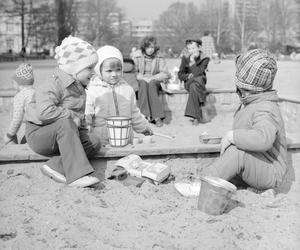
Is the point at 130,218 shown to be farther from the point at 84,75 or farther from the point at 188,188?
the point at 84,75

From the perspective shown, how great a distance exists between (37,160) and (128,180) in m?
0.76

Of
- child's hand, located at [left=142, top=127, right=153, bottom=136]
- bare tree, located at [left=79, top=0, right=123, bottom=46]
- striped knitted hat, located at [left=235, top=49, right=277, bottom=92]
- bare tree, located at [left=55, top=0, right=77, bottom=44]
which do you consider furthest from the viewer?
bare tree, located at [left=79, top=0, right=123, bottom=46]

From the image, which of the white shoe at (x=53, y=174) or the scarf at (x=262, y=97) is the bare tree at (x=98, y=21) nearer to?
the white shoe at (x=53, y=174)

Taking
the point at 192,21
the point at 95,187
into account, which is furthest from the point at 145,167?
the point at 192,21

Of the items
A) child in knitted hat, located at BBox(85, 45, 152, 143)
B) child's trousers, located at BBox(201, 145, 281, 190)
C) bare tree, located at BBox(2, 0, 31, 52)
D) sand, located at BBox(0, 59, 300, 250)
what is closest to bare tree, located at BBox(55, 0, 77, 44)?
bare tree, located at BBox(2, 0, 31, 52)

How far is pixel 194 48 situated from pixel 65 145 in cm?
413

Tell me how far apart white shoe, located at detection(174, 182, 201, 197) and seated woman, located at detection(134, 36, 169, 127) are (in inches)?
137

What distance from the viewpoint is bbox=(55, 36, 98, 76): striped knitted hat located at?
11.2ft

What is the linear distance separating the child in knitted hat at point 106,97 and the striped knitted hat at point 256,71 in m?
1.29

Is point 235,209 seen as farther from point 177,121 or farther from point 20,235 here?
point 177,121

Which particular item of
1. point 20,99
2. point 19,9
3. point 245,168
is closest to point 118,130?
point 245,168

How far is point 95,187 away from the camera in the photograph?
318 cm

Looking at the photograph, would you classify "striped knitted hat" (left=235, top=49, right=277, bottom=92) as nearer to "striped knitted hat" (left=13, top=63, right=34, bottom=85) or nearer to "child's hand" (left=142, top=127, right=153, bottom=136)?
"child's hand" (left=142, top=127, right=153, bottom=136)

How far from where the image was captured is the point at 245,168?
9.94 ft
